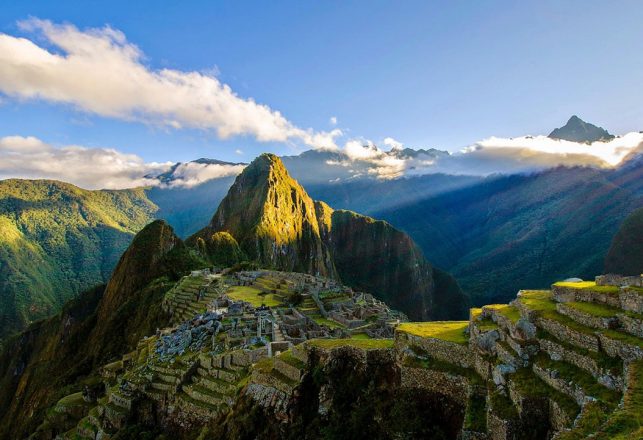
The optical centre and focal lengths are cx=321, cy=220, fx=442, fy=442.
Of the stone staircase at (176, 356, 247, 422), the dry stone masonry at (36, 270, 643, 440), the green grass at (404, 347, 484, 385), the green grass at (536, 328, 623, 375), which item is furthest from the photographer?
the stone staircase at (176, 356, 247, 422)

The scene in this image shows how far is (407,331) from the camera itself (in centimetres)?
2088

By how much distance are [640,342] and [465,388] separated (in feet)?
21.3

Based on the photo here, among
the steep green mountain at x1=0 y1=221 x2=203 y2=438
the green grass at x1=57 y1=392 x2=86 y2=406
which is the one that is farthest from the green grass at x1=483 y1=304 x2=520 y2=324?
the steep green mountain at x1=0 y1=221 x2=203 y2=438

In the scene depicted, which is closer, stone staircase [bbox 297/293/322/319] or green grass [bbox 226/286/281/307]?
stone staircase [bbox 297/293/322/319]

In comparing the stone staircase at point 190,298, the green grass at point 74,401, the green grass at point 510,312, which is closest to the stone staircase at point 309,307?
the stone staircase at point 190,298

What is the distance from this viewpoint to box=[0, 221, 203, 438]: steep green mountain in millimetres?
94356

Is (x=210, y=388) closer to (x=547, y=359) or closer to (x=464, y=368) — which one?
(x=464, y=368)

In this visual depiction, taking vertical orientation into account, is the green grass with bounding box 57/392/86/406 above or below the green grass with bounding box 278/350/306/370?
below

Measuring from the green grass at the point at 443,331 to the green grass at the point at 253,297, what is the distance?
38.5 m

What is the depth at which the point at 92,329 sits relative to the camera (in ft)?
448

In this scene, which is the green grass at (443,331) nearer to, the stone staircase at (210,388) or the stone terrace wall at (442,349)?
the stone terrace wall at (442,349)

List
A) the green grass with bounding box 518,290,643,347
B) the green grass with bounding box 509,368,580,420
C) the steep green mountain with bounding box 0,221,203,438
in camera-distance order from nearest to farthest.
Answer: the green grass with bounding box 509,368,580,420
the green grass with bounding box 518,290,643,347
the steep green mountain with bounding box 0,221,203,438

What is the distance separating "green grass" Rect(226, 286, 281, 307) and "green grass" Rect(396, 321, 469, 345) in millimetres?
38535

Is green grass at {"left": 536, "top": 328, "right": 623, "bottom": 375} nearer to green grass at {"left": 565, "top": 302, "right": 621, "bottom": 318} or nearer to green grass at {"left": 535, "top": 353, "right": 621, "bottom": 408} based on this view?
green grass at {"left": 535, "top": 353, "right": 621, "bottom": 408}
